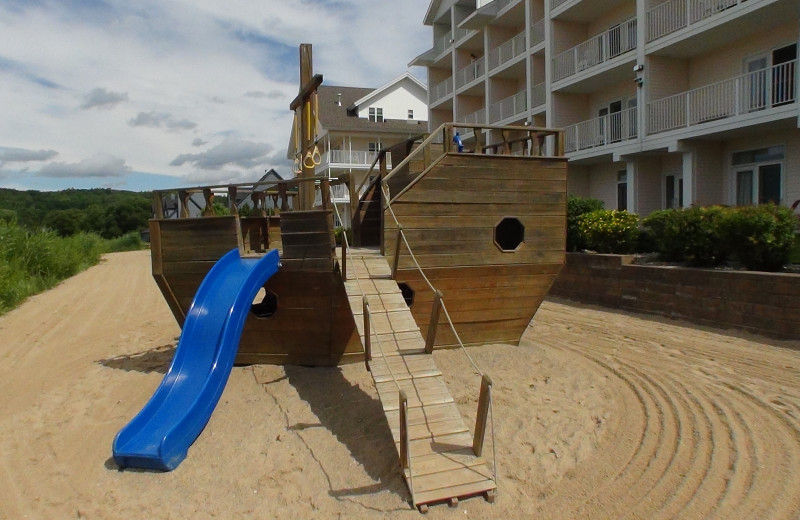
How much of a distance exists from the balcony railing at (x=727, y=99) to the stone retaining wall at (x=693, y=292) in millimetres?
5766

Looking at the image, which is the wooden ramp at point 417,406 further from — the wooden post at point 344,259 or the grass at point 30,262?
the grass at point 30,262

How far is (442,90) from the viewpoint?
31.9 metres

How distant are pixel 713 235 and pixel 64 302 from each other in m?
17.4

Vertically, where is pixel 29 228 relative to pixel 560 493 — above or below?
above

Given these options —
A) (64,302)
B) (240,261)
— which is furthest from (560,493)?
(64,302)

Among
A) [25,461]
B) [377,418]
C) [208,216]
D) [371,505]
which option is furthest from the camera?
[208,216]

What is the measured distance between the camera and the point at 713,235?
433 inches

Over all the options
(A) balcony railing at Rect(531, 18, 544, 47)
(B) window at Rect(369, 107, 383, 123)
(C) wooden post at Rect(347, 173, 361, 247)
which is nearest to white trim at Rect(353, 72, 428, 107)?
(B) window at Rect(369, 107, 383, 123)

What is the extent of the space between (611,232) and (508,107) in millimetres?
13762

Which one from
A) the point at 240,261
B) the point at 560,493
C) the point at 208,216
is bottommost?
the point at 560,493

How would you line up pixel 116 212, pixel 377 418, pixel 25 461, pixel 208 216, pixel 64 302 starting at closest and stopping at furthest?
pixel 25 461 → pixel 377 418 → pixel 208 216 → pixel 64 302 → pixel 116 212

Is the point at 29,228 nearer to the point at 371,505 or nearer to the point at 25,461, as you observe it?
the point at 25,461

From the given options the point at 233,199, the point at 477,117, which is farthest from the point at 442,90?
the point at 233,199

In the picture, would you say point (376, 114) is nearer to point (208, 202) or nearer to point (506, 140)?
point (506, 140)
